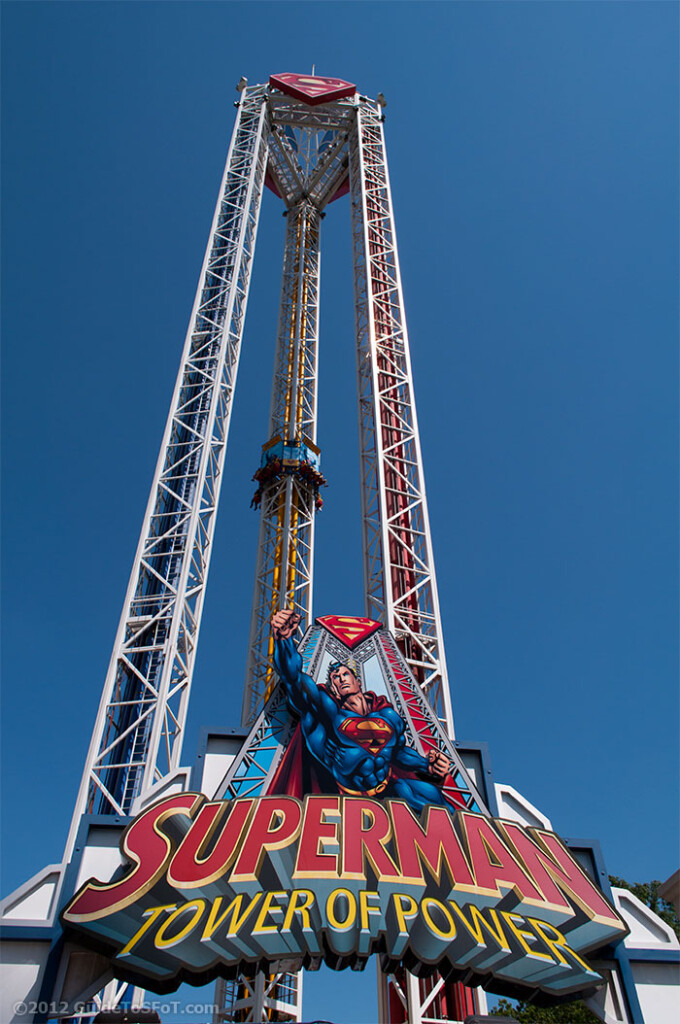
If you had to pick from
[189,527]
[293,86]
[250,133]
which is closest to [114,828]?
[189,527]

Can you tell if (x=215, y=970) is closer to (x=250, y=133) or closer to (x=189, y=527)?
(x=189, y=527)

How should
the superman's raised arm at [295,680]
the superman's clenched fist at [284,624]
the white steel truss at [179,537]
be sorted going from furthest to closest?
the white steel truss at [179,537] → the superman's clenched fist at [284,624] → the superman's raised arm at [295,680]

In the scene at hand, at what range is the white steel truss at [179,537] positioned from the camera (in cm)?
1571

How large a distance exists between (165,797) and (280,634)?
338 centimetres

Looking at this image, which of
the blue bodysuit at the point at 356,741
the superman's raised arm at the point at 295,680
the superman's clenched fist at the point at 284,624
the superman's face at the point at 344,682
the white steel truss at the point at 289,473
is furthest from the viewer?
the white steel truss at the point at 289,473

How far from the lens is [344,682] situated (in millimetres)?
11750

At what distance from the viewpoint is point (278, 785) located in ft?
33.0

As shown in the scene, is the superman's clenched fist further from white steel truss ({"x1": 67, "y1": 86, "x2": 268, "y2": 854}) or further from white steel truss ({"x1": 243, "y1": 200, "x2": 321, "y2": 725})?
white steel truss ({"x1": 243, "y1": 200, "x2": 321, "y2": 725})

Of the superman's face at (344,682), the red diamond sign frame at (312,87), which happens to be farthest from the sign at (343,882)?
the red diamond sign frame at (312,87)

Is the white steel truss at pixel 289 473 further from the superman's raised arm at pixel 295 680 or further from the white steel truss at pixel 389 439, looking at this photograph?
the superman's raised arm at pixel 295 680

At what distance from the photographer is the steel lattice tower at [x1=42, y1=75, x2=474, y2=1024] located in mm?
15984

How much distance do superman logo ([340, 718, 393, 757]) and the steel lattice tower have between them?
10.8 feet

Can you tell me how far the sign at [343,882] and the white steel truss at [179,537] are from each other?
4.96m

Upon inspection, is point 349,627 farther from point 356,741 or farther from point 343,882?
point 343,882
